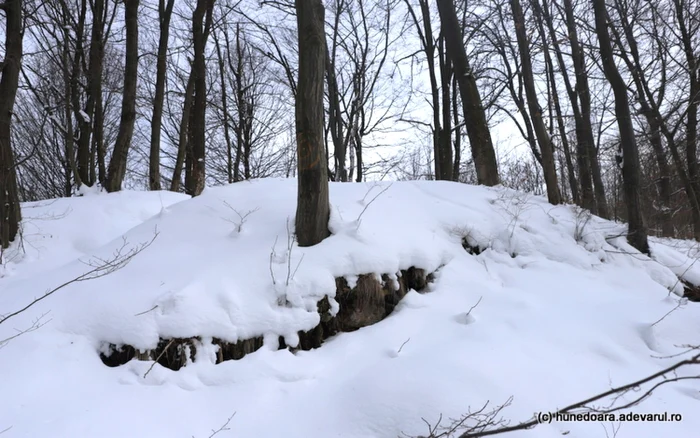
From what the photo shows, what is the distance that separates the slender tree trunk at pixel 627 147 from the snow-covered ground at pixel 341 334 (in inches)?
13.6

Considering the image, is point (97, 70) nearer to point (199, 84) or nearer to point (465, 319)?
point (199, 84)

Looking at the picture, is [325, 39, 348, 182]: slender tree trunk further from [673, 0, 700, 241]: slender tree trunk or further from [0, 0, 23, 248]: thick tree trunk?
[673, 0, 700, 241]: slender tree trunk

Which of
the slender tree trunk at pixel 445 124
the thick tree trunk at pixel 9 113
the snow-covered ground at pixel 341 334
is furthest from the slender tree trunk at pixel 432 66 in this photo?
the thick tree trunk at pixel 9 113

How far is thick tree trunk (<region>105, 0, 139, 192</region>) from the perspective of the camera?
7.78 meters

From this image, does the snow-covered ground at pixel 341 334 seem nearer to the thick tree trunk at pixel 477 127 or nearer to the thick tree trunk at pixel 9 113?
the thick tree trunk at pixel 9 113

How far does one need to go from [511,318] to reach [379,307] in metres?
1.26

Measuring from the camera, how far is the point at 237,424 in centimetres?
233

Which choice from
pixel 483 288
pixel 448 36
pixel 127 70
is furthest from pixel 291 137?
pixel 483 288

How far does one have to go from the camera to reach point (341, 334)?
10.9 feet

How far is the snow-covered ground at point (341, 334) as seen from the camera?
2344mm

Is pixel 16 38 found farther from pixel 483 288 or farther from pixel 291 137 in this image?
pixel 291 137

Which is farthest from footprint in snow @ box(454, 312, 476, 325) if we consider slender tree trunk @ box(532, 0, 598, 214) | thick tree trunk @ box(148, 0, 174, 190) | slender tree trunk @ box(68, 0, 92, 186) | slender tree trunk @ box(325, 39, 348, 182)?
slender tree trunk @ box(68, 0, 92, 186)

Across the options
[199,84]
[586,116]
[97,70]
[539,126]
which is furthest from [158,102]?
[586,116]

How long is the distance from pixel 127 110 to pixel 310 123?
614cm
